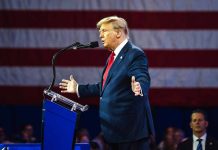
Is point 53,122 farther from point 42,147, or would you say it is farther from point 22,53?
point 22,53

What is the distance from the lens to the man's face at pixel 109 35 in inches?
134

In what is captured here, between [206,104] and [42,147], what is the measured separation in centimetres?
381

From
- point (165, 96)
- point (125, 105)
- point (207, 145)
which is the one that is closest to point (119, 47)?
point (125, 105)

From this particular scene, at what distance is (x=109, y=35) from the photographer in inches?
134

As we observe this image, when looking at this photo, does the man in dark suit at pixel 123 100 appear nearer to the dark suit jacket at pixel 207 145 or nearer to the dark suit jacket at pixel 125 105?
the dark suit jacket at pixel 125 105

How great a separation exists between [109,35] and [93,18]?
3306 millimetres

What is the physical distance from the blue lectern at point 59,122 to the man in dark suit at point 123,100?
0.88ft

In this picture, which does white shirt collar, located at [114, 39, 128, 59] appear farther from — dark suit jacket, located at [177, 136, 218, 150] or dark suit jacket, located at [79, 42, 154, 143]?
dark suit jacket, located at [177, 136, 218, 150]

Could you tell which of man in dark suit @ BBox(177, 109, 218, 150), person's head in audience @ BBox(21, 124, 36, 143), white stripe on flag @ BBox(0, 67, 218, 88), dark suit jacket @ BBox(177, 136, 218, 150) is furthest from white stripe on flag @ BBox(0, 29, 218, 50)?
dark suit jacket @ BBox(177, 136, 218, 150)

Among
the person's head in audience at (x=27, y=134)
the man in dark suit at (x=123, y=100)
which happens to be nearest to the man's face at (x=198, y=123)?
the man in dark suit at (x=123, y=100)

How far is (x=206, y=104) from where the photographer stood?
6.72 meters

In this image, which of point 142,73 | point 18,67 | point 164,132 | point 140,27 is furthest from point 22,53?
point 142,73

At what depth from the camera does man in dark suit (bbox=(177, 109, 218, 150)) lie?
5.16m

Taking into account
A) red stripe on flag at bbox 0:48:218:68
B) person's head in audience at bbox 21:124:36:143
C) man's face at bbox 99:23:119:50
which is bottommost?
man's face at bbox 99:23:119:50
